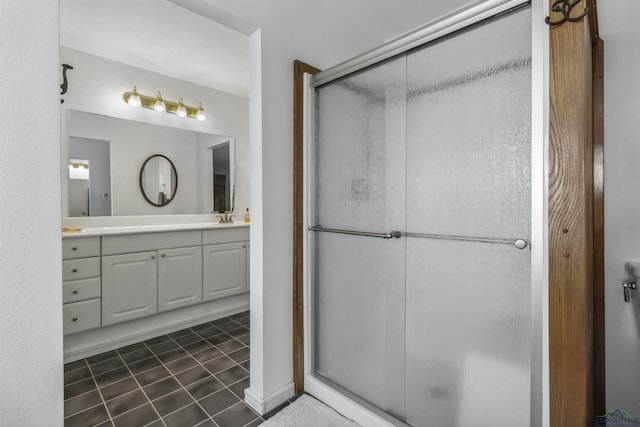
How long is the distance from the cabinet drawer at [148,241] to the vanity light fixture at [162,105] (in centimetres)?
129

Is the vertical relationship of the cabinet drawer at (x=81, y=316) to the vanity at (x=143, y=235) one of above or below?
below

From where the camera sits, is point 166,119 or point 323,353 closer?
point 323,353

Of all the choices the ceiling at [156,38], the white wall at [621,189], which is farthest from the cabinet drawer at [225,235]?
the white wall at [621,189]

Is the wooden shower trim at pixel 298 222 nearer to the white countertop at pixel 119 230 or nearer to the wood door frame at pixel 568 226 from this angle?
the wood door frame at pixel 568 226

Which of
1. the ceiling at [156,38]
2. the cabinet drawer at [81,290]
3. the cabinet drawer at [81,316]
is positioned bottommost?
the cabinet drawer at [81,316]

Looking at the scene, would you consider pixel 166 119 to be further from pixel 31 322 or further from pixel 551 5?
pixel 551 5

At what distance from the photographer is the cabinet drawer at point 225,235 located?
292 cm

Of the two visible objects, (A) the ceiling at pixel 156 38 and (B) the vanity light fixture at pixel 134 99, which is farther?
(B) the vanity light fixture at pixel 134 99

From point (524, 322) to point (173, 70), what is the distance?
11.2 ft

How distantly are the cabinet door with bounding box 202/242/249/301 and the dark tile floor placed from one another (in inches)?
17.9

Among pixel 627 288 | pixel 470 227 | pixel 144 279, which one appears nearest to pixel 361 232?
pixel 470 227

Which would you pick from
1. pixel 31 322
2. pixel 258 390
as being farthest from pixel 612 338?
pixel 31 322

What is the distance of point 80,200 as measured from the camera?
269 cm

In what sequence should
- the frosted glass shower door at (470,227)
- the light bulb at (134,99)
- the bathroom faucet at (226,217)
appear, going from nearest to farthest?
1. the frosted glass shower door at (470,227)
2. the light bulb at (134,99)
3. the bathroom faucet at (226,217)
